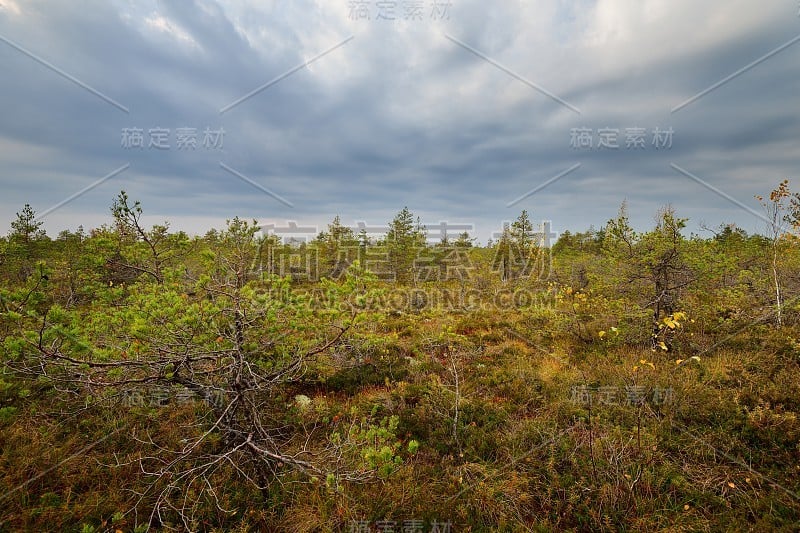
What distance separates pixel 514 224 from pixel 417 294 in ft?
31.6

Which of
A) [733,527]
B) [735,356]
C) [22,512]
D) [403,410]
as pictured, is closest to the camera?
Answer: [22,512]

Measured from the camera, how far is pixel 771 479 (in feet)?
13.1

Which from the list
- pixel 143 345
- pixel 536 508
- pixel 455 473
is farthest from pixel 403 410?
pixel 143 345

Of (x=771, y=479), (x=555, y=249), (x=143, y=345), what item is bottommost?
(x=771, y=479)

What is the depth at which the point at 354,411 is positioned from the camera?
4.32 meters

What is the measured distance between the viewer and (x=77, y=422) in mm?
4582

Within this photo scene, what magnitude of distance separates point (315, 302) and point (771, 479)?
244 inches

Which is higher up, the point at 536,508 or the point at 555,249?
the point at 555,249

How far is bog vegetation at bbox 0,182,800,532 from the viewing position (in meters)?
3.47

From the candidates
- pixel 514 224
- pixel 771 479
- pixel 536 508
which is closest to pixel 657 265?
pixel 771 479

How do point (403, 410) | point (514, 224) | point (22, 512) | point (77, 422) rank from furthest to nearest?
point (514, 224) → point (403, 410) → point (77, 422) → point (22, 512)

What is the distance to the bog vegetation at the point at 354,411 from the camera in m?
3.47

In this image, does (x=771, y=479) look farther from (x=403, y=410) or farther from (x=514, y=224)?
(x=514, y=224)

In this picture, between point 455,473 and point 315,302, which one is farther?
point 455,473
